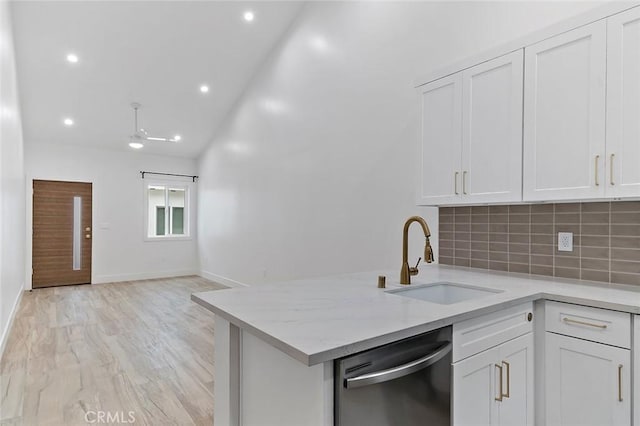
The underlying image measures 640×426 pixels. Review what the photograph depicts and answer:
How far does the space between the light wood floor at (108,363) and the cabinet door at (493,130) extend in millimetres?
2308

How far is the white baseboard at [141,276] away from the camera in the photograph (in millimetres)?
7234

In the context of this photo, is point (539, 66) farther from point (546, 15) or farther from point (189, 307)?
point (189, 307)

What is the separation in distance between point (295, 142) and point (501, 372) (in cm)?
389

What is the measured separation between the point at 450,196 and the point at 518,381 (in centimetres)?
115

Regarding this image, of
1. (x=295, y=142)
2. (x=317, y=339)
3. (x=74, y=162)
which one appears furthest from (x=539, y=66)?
(x=74, y=162)

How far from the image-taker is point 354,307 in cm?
142

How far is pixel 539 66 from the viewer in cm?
195

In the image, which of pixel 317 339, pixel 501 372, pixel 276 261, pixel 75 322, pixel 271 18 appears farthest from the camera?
pixel 276 261

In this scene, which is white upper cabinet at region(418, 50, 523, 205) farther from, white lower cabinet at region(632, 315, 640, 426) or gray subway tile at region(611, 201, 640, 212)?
white lower cabinet at region(632, 315, 640, 426)

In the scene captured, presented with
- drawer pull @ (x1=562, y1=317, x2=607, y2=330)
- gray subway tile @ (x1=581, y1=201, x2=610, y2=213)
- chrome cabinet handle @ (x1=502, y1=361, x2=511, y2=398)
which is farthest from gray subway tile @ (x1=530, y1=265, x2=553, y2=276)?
chrome cabinet handle @ (x1=502, y1=361, x2=511, y2=398)

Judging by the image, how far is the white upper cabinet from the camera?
2.07m

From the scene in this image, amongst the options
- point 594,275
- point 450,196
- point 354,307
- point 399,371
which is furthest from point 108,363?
point 594,275

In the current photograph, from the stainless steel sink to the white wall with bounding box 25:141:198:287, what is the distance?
7.17m

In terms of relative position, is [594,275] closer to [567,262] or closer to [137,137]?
[567,262]
